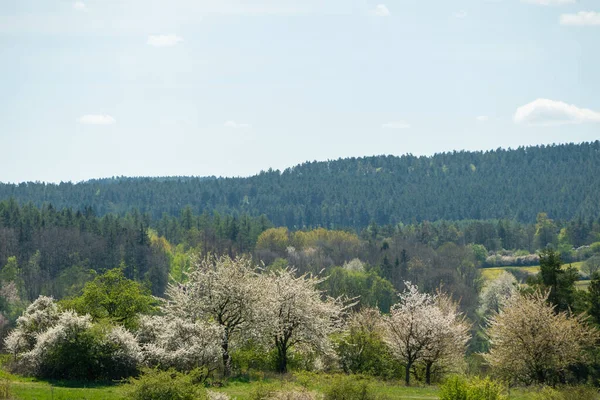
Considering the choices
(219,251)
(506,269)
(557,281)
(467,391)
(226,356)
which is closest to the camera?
(467,391)

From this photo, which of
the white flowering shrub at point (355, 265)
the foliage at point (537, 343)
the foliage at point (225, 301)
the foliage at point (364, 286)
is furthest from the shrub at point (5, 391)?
the white flowering shrub at point (355, 265)

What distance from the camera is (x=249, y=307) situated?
132ft

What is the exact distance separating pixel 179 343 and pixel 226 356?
3595 mm

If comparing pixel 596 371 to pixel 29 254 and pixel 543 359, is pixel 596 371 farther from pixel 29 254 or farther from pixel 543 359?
pixel 29 254

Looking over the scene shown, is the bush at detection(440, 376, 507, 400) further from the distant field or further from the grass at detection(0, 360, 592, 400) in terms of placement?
the distant field

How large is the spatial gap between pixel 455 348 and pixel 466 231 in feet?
523

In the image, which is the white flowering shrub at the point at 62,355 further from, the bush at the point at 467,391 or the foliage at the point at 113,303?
the bush at the point at 467,391

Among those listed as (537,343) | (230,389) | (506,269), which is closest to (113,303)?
(230,389)

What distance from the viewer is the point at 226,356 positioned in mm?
39031

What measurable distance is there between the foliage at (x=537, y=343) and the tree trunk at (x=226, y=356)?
43.5 feet

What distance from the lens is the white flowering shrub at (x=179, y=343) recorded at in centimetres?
3544

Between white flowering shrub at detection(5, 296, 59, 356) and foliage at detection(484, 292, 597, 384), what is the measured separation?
22.1 metres

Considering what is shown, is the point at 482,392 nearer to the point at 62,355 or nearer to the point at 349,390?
the point at 349,390

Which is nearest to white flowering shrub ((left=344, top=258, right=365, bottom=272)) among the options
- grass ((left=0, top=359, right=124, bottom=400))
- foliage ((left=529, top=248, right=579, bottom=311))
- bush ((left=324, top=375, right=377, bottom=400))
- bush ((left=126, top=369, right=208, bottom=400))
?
foliage ((left=529, top=248, right=579, bottom=311))
